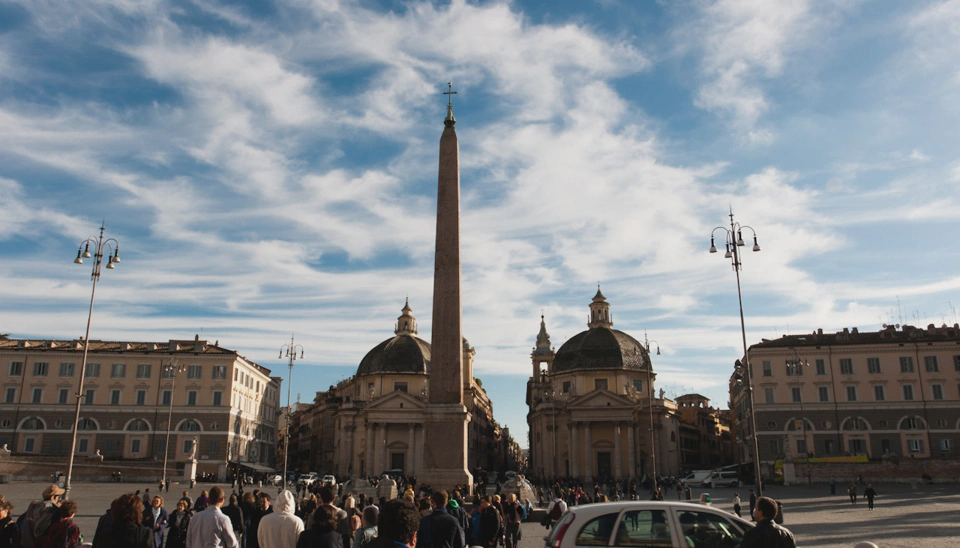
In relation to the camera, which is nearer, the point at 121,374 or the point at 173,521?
the point at 173,521

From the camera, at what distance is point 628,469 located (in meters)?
63.4

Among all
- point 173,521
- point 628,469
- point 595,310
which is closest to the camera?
point 173,521

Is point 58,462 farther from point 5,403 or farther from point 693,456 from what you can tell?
point 693,456

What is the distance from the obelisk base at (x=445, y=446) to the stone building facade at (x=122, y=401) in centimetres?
3603

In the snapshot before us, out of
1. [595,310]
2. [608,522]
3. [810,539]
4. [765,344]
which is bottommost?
[810,539]

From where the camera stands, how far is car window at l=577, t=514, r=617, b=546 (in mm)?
8352

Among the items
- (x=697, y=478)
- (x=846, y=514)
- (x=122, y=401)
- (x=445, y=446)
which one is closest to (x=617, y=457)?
(x=697, y=478)

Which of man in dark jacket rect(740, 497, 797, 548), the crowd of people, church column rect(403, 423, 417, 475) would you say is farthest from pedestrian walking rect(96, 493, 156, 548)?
church column rect(403, 423, 417, 475)

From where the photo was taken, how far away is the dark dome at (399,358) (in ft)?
229

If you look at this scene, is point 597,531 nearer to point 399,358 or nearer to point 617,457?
point 617,457

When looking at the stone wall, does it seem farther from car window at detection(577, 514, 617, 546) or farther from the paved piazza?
car window at detection(577, 514, 617, 546)

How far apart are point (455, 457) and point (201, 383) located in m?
39.4

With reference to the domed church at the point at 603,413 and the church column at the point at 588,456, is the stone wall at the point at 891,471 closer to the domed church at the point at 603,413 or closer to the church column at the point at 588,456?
the domed church at the point at 603,413

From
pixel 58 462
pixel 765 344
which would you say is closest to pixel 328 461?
pixel 58 462
